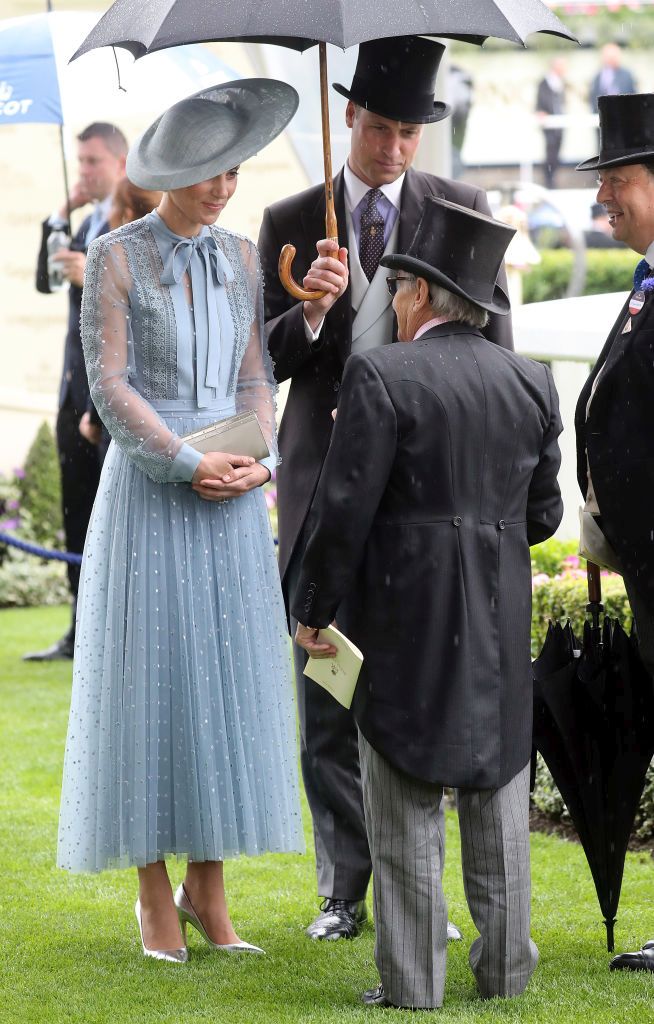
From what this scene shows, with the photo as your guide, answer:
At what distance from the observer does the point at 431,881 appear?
3506mm

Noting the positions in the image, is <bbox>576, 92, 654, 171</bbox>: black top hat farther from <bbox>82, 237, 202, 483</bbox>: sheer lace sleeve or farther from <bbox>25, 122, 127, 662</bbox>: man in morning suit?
<bbox>25, 122, 127, 662</bbox>: man in morning suit

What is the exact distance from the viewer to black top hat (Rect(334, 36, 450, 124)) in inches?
159

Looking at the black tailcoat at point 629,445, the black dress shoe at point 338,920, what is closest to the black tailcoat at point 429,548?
the black tailcoat at point 629,445

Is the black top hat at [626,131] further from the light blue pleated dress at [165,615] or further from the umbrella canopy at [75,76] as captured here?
the umbrella canopy at [75,76]

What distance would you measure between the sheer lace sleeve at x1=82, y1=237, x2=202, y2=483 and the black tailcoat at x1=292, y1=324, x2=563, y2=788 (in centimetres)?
53

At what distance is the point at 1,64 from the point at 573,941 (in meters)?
4.90

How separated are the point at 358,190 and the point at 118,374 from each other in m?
0.90

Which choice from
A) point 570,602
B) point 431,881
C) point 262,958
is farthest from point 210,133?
point 570,602

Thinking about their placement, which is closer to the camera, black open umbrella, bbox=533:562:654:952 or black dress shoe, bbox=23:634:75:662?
black open umbrella, bbox=533:562:654:952

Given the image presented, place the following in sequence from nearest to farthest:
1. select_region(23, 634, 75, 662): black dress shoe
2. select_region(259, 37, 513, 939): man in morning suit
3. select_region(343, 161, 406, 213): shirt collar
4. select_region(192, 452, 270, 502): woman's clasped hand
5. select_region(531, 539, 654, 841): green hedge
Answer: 1. select_region(192, 452, 270, 502): woman's clasped hand
2. select_region(259, 37, 513, 939): man in morning suit
3. select_region(343, 161, 406, 213): shirt collar
4. select_region(531, 539, 654, 841): green hedge
5. select_region(23, 634, 75, 662): black dress shoe

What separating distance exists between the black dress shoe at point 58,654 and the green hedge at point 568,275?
14.0 metres

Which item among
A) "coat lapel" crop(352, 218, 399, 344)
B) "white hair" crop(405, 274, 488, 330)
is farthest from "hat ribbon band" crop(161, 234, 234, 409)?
"white hair" crop(405, 274, 488, 330)

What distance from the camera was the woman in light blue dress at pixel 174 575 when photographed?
386 centimetres

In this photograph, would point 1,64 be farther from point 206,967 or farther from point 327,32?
point 206,967
